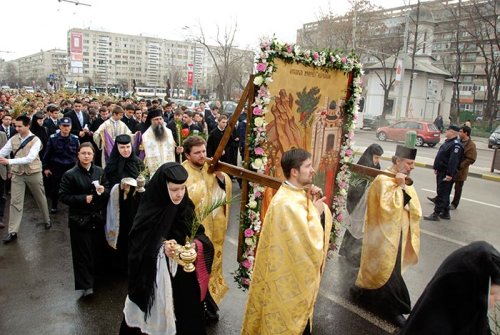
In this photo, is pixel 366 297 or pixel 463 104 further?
pixel 463 104

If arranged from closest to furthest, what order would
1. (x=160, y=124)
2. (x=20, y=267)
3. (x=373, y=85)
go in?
Answer: 1. (x=20, y=267)
2. (x=160, y=124)
3. (x=373, y=85)

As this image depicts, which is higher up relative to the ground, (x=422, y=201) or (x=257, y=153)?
(x=257, y=153)

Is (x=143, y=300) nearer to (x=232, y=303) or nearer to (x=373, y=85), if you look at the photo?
(x=232, y=303)

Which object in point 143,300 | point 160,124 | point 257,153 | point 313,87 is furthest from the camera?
point 160,124

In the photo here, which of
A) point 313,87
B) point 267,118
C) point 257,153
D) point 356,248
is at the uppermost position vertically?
point 313,87

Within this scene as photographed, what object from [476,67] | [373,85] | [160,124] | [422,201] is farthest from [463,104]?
[160,124]

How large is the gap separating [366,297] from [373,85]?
42.4m

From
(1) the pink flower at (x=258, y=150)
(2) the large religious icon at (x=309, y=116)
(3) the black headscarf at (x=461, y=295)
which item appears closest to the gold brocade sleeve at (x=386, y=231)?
(2) the large religious icon at (x=309, y=116)

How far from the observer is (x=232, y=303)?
4.96 meters

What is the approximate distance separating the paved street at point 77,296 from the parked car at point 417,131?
1729 centimetres

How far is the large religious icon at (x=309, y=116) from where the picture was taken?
13.6 ft

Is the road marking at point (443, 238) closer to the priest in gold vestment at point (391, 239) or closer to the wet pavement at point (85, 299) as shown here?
the wet pavement at point (85, 299)

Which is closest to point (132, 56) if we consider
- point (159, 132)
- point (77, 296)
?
point (159, 132)

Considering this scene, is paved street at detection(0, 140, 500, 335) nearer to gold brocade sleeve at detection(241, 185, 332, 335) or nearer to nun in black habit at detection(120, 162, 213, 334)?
nun in black habit at detection(120, 162, 213, 334)
